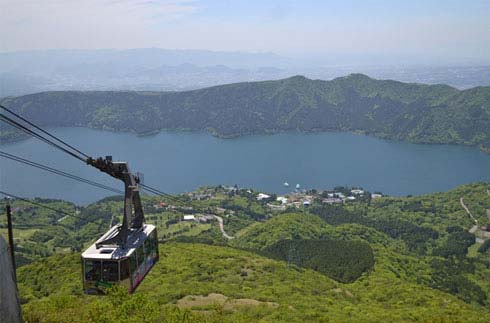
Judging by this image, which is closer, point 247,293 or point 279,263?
point 247,293

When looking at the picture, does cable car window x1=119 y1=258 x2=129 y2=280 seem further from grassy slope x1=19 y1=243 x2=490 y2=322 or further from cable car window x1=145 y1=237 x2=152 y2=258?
grassy slope x1=19 y1=243 x2=490 y2=322

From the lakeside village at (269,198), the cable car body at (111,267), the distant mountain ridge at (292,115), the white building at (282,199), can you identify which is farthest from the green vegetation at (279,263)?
the distant mountain ridge at (292,115)

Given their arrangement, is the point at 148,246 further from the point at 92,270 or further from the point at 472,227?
the point at 472,227

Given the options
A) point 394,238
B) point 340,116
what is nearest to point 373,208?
point 394,238

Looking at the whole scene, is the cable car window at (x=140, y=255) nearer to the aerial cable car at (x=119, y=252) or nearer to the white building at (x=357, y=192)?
the aerial cable car at (x=119, y=252)

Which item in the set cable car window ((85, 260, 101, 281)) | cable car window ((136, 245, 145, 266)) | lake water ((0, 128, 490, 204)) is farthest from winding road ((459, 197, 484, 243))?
cable car window ((85, 260, 101, 281))

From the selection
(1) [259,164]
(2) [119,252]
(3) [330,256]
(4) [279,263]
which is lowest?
(1) [259,164]

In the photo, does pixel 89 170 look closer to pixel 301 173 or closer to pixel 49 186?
pixel 49 186

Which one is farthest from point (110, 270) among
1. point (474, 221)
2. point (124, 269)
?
point (474, 221)
